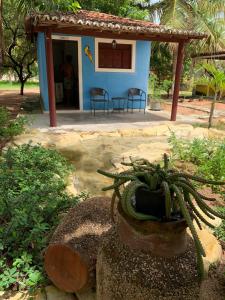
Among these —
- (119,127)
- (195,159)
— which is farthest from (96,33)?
(195,159)

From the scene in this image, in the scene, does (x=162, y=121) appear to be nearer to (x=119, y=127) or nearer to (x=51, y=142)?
(x=119, y=127)

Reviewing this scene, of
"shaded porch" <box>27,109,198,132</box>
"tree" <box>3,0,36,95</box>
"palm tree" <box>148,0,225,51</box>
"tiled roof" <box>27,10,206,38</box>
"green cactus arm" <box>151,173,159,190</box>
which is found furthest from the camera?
"tree" <box>3,0,36,95</box>

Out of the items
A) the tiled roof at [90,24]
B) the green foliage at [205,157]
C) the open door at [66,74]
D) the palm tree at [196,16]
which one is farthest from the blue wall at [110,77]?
the palm tree at [196,16]

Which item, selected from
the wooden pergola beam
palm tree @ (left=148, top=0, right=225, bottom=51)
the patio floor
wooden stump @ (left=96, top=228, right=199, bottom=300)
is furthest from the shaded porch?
palm tree @ (left=148, top=0, right=225, bottom=51)

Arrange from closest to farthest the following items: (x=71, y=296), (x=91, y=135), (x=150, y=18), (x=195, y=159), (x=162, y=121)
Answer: (x=71, y=296), (x=195, y=159), (x=91, y=135), (x=162, y=121), (x=150, y=18)

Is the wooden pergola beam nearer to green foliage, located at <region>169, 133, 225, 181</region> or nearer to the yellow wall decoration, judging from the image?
the yellow wall decoration

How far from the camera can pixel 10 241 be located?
8.07 feet

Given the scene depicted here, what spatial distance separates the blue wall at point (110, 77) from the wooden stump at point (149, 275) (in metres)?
8.78

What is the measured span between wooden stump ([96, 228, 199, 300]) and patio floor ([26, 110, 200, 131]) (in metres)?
6.11

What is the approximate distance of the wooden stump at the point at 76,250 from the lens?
6.12 feet

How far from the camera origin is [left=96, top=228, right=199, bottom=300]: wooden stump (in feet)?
4.30

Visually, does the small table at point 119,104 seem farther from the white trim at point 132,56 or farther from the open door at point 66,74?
the open door at point 66,74

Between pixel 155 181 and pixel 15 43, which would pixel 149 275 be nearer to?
pixel 155 181

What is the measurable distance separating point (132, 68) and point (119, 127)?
136 inches
